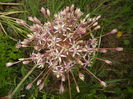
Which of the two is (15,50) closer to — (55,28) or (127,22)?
(55,28)

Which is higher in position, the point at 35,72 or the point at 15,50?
the point at 15,50

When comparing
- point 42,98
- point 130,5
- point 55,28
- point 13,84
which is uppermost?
point 130,5

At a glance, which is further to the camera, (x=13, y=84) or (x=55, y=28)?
(x=13, y=84)

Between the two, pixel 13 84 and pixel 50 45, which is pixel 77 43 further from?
pixel 13 84

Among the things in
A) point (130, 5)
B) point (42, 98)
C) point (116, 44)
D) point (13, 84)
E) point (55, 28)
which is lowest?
point (42, 98)

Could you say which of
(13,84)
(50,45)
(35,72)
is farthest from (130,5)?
(13,84)

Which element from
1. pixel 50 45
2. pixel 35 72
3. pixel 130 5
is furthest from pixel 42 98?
pixel 130 5
